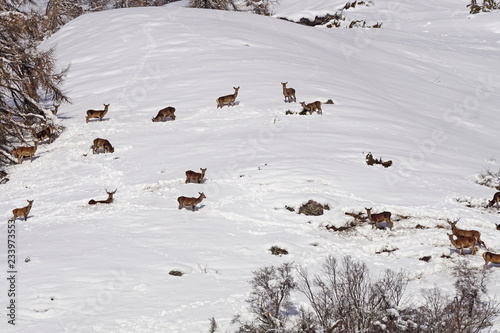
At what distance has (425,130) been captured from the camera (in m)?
20.3

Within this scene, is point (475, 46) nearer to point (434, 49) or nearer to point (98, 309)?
point (434, 49)

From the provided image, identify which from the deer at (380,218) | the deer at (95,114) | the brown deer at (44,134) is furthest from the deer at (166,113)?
the deer at (380,218)

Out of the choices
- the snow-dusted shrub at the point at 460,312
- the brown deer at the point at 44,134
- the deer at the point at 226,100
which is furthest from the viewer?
the deer at the point at 226,100

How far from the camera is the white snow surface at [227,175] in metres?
10.0

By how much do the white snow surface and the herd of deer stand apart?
0.89 ft

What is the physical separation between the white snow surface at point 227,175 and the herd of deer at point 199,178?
0.89ft

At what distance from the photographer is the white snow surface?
10.0 metres

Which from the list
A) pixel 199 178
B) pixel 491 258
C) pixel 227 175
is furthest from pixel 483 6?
pixel 491 258

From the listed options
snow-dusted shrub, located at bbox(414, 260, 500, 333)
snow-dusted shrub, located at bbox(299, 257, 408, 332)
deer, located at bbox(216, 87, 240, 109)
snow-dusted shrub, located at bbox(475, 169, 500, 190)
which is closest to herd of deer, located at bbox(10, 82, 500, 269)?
deer, located at bbox(216, 87, 240, 109)

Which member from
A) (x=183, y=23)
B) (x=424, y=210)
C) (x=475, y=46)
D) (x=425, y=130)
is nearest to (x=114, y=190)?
(x=424, y=210)

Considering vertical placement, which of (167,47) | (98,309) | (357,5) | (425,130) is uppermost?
(357,5)

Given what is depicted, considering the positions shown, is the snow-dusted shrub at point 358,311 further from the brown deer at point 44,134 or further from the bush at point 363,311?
the brown deer at point 44,134

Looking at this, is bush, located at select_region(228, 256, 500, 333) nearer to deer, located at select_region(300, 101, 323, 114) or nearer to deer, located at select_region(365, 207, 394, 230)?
deer, located at select_region(365, 207, 394, 230)

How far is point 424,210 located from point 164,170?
780cm
